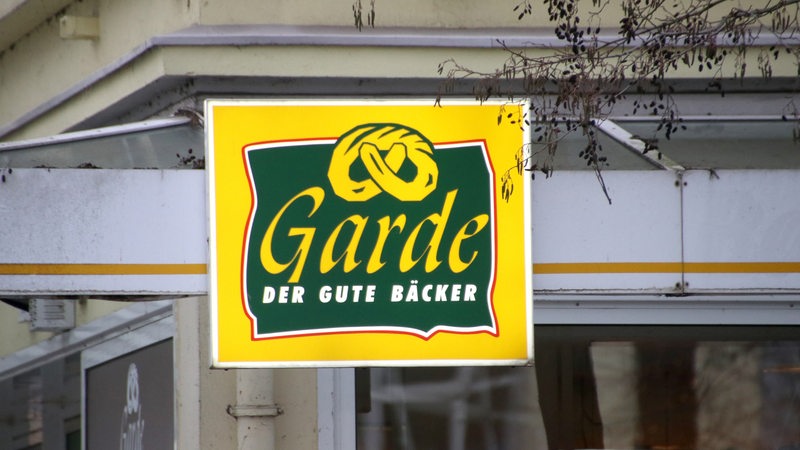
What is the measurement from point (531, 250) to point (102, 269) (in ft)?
6.83

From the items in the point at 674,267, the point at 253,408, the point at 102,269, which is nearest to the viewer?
the point at 102,269

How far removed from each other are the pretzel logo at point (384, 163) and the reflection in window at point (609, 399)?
2.02m

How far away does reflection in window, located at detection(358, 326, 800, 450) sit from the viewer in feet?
30.8

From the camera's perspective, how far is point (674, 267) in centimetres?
764

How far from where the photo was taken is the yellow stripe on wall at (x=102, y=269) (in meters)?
7.45

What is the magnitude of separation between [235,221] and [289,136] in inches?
20.0

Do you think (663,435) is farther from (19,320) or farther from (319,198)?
(19,320)

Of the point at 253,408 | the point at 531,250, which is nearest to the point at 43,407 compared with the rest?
the point at 253,408

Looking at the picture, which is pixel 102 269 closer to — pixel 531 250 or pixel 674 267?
pixel 531 250

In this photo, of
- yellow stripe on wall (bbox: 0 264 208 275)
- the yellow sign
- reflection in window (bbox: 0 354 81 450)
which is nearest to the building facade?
yellow stripe on wall (bbox: 0 264 208 275)

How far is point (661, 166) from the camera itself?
7.85 metres

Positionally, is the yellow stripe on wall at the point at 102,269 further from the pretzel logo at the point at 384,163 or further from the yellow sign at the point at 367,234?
the pretzel logo at the point at 384,163

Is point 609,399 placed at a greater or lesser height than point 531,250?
lesser

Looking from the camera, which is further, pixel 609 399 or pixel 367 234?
pixel 609 399
